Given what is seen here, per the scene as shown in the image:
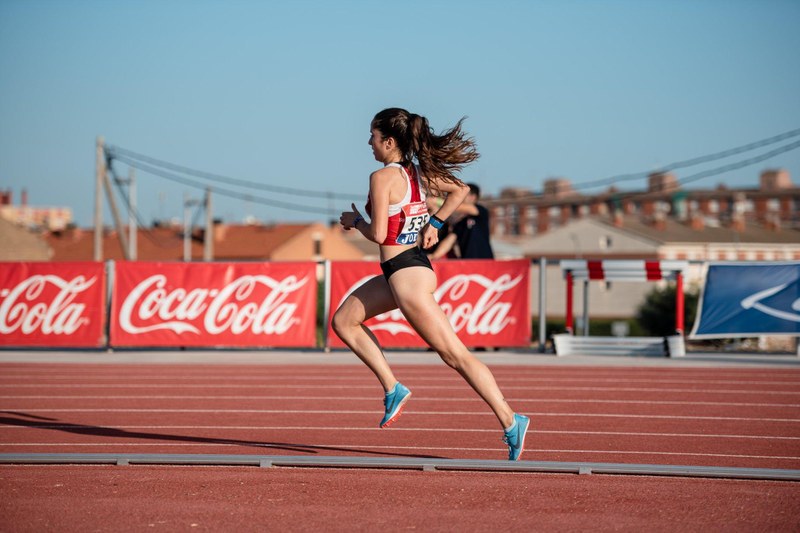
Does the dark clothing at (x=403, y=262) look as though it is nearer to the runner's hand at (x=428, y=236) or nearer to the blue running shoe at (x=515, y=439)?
the runner's hand at (x=428, y=236)

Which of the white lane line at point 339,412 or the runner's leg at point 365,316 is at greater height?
the runner's leg at point 365,316

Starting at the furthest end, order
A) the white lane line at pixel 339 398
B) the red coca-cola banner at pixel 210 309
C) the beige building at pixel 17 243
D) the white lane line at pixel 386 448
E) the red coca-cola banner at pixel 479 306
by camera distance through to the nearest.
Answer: the beige building at pixel 17 243 → the red coca-cola banner at pixel 210 309 → the red coca-cola banner at pixel 479 306 → the white lane line at pixel 339 398 → the white lane line at pixel 386 448

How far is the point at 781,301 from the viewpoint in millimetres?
16422

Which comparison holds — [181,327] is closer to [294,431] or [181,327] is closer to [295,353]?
[295,353]

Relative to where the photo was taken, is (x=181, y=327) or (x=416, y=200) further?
(x=181, y=327)

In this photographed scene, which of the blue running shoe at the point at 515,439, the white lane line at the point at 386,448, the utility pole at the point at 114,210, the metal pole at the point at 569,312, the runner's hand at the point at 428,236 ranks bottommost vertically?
the white lane line at the point at 386,448

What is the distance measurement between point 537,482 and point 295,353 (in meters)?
11.7

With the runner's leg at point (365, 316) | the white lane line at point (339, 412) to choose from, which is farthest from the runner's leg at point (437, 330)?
the white lane line at point (339, 412)

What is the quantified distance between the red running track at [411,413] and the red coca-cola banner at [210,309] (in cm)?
276

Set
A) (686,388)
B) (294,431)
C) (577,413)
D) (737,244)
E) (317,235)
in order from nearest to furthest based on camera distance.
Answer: (294,431) < (577,413) < (686,388) < (737,244) < (317,235)

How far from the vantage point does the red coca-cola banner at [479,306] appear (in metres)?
17.0

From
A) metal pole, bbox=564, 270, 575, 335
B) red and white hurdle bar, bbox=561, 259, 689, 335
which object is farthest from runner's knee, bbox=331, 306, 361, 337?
metal pole, bbox=564, 270, 575, 335

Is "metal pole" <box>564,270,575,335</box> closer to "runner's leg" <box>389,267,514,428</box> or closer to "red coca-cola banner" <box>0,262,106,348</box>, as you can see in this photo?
"red coca-cola banner" <box>0,262,106,348</box>

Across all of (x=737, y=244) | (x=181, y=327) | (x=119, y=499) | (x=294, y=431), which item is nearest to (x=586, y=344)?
(x=181, y=327)
